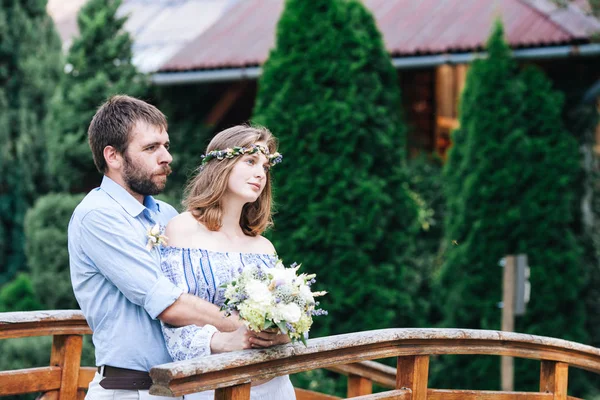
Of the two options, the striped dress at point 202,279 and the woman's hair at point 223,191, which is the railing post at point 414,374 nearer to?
the striped dress at point 202,279

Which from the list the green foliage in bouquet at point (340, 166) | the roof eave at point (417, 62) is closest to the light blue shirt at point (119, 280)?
the green foliage in bouquet at point (340, 166)

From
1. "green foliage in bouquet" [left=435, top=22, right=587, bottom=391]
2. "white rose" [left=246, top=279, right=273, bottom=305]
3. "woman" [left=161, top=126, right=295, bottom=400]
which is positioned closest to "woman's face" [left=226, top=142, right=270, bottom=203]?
"woman" [left=161, top=126, right=295, bottom=400]

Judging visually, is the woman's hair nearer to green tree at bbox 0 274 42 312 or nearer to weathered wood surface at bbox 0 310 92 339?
weathered wood surface at bbox 0 310 92 339

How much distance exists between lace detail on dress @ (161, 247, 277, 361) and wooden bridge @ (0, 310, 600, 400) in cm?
32

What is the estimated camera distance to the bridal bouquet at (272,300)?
9.59ft

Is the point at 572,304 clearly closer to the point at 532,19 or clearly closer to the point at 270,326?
the point at 532,19

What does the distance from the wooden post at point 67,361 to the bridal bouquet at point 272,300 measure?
1.49 m

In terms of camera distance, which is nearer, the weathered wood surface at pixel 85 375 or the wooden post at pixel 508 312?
the weathered wood surface at pixel 85 375

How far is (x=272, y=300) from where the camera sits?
2932 mm

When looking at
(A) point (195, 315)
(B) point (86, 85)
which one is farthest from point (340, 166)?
(A) point (195, 315)

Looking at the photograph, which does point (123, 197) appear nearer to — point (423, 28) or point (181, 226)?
point (181, 226)

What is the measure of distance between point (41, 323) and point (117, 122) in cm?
124

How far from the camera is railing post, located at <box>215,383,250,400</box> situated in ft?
9.77

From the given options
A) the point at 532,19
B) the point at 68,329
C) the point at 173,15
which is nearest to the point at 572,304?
the point at 532,19
